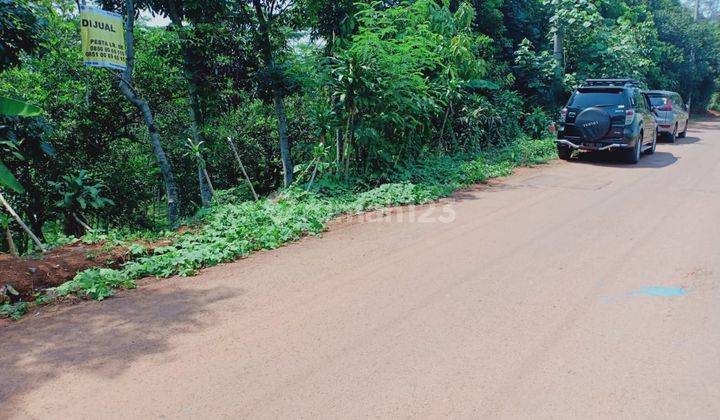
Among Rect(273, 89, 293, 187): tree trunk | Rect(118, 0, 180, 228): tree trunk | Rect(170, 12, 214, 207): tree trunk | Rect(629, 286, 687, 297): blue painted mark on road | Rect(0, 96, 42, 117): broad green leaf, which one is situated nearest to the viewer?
Rect(629, 286, 687, 297): blue painted mark on road

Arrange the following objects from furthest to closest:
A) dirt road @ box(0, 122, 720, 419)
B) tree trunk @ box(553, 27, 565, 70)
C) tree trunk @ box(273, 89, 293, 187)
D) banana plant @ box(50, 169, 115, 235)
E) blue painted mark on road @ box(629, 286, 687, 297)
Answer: tree trunk @ box(553, 27, 565, 70) < tree trunk @ box(273, 89, 293, 187) < banana plant @ box(50, 169, 115, 235) < blue painted mark on road @ box(629, 286, 687, 297) < dirt road @ box(0, 122, 720, 419)

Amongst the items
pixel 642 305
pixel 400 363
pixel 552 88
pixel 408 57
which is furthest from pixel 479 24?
pixel 400 363

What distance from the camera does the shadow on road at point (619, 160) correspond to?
12797 millimetres

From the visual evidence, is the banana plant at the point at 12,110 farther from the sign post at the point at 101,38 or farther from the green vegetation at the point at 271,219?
the sign post at the point at 101,38

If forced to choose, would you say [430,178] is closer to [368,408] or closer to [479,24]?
[368,408]

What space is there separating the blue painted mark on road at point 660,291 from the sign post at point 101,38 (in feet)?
24.5

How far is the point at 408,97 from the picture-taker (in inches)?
414

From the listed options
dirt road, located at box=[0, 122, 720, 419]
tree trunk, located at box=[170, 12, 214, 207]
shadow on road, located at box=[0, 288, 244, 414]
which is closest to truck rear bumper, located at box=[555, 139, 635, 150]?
dirt road, located at box=[0, 122, 720, 419]

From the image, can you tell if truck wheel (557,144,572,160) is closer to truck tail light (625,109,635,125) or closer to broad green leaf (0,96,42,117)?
truck tail light (625,109,635,125)

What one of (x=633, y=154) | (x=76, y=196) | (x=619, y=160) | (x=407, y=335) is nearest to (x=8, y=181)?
(x=407, y=335)

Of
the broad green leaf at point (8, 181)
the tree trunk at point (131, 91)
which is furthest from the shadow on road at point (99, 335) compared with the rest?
the tree trunk at point (131, 91)

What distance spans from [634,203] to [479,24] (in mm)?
10836

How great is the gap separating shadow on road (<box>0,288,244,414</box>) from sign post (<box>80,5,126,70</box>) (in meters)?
4.20

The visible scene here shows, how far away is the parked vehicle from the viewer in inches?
481
